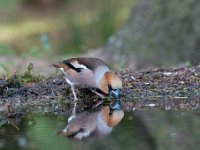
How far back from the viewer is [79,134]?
589 centimetres

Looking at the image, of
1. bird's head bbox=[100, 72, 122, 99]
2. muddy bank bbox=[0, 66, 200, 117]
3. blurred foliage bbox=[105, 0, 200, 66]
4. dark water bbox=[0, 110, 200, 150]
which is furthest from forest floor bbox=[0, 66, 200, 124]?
blurred foliage bbox=[105, 0, 200, 66]

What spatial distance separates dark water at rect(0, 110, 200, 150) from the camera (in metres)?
5.39

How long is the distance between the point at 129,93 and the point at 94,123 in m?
1.26

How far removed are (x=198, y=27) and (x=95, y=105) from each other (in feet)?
17.1

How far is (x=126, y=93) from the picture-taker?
7.41 m

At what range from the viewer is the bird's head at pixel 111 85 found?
7047 millimetres

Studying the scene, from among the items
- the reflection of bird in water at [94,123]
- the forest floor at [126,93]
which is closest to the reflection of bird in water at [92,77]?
the forest floor at [126,93]

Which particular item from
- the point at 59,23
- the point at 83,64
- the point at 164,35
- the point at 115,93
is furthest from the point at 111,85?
the point at 59,23

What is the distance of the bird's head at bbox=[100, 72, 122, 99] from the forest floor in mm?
110

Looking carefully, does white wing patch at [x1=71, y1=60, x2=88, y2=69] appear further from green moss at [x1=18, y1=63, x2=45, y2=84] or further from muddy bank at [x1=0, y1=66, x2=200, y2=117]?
green moss at [x1=18, y1=63, x2=45, y2=84]

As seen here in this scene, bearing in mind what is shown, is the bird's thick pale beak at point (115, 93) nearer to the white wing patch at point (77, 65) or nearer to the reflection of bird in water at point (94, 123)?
the reflection of bird in water at point (94, 123)

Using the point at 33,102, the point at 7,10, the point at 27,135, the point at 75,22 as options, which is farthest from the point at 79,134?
the point at 7,10

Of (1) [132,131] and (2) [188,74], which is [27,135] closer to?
(1) [132,131]

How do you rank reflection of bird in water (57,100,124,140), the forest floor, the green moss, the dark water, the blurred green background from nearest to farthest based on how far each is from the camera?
the dark water < reflection of bird in water (57,100,124,140) < the forest floor < the green moss < the blurred green background
